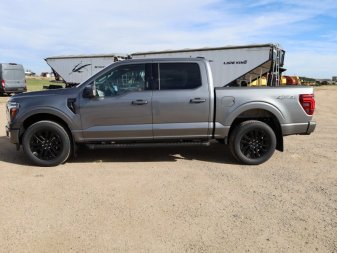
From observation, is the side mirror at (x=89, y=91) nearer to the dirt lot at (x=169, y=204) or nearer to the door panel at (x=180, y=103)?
the door panel at (x=180, y=103)

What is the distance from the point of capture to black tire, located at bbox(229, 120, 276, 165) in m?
6.32

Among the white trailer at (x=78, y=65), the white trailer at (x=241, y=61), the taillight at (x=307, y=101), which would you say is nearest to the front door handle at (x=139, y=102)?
the taillight at (x=307, y=101)

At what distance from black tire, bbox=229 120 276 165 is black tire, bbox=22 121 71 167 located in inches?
115

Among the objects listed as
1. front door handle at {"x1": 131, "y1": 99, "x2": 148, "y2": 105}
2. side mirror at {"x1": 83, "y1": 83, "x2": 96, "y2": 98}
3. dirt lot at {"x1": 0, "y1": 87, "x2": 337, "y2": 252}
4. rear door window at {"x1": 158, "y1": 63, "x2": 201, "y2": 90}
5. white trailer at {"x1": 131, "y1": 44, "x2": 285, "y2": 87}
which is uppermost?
white trailer at {"x1": 131, "y1": 44, "x2": 285, "y2": 87}

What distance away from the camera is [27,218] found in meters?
4.11

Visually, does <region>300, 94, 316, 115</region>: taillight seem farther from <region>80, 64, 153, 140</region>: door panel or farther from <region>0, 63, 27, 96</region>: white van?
<region>0, 63, 27, 96</region>: white van

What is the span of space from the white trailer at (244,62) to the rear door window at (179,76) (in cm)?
1033

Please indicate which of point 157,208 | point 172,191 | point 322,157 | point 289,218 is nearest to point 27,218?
point 157,208

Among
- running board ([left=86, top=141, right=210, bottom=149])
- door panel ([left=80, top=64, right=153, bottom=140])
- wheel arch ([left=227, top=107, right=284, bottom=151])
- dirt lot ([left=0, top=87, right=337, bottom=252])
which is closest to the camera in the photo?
dirt lot ([left=0, top=87, right=337, bottom=252])

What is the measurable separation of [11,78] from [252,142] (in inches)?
852

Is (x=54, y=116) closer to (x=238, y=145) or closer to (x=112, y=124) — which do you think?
(x=112, y=124)

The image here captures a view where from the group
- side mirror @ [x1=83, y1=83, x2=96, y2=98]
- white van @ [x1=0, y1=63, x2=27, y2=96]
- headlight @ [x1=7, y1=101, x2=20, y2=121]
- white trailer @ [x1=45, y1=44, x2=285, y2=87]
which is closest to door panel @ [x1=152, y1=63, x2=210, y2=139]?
side mirror @ [x1=83, y1=83, x2=96, y2=98]

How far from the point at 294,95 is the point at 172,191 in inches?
113

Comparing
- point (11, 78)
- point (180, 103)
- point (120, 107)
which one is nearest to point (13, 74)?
point (11, 78)
